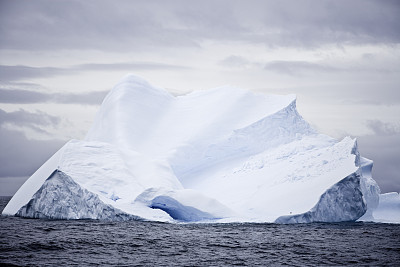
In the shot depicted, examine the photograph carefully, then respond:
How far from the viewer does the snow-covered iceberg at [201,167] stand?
2244cm

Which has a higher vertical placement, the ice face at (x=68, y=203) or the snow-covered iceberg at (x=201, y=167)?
the snow-covered iceberg at (x=201, y=167)

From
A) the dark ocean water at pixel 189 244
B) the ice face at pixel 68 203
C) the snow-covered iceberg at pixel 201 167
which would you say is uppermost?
the snow-covered iceberg at pixel 201 167

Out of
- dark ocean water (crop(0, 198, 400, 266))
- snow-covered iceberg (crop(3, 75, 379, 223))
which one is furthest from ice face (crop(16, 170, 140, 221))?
dark ocean water (crop(0, 198, 400, 266))

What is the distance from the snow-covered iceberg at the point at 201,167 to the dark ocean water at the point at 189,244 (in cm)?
97

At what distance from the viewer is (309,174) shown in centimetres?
2473

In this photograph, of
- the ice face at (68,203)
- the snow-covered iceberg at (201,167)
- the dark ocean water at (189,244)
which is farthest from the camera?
the snow-covered iceberg at (201,167)

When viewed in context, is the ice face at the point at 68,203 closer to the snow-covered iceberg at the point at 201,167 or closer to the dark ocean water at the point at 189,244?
the snow-covered iceberg at the point at 201,167

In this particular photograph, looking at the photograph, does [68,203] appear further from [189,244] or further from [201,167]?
[201,167]

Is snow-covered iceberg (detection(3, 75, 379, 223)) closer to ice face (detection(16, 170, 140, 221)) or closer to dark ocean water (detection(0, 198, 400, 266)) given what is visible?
ice face (detection(16, 170, 140, 221))

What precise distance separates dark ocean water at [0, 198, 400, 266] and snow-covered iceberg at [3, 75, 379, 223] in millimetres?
965

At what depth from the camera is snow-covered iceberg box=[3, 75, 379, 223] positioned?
22.4 m

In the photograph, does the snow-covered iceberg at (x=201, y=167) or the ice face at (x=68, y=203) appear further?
the snow-covered iceberg at (x=201, y=167)

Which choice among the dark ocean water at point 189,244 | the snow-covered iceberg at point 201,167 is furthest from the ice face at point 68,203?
the dark ocean water at point 189,244

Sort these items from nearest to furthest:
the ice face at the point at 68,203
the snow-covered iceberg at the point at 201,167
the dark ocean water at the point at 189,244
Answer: the dark ocean water at the point at 189,244 < the ice face at the point at 68,203 < the snow-covered iceberg at the point at 201,167
